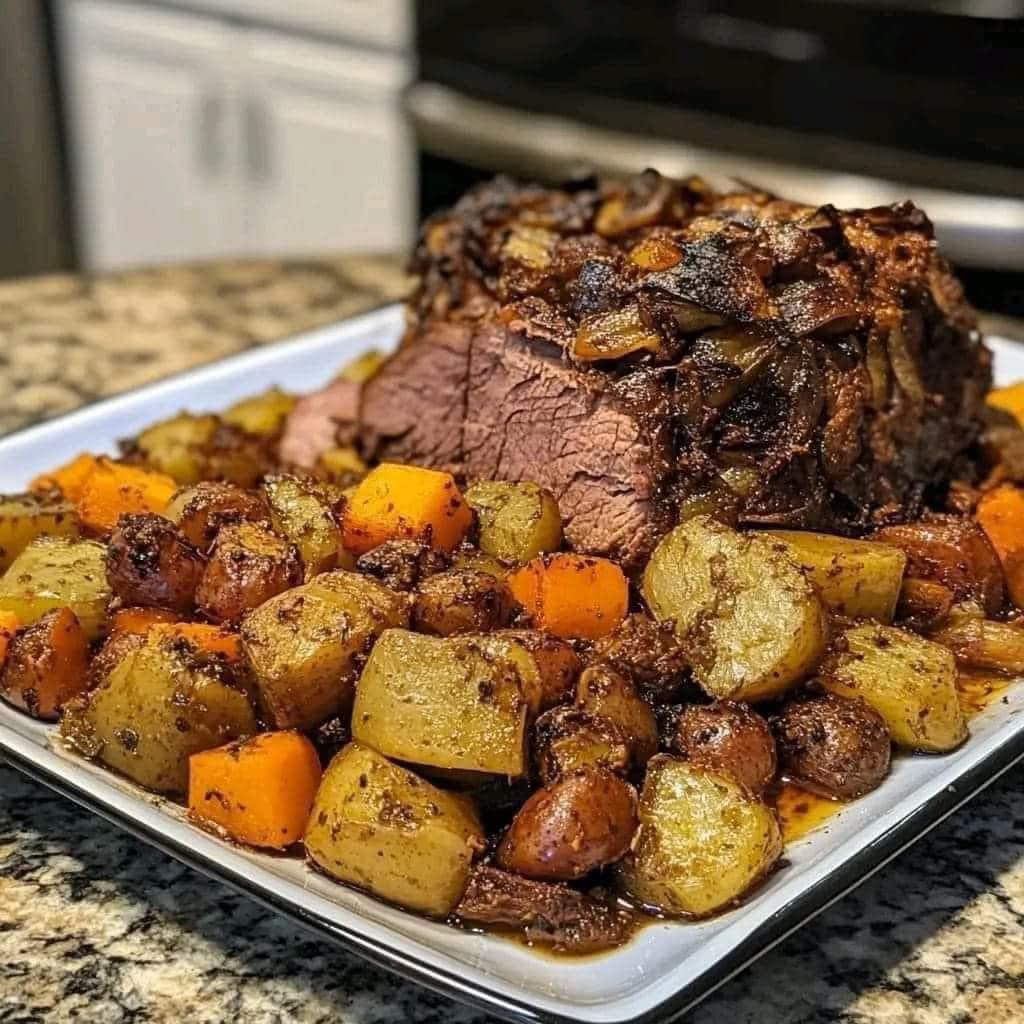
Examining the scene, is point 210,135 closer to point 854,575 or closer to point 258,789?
point 854,575

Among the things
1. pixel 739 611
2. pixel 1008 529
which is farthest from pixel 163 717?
pixel 1008 529

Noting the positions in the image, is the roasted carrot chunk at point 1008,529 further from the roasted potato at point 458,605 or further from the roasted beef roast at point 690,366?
the roasted potato at point 458,605

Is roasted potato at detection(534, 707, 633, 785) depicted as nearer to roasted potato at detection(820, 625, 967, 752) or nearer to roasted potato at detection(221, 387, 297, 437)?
roasted potato at detection(820, 625, 967, 752)

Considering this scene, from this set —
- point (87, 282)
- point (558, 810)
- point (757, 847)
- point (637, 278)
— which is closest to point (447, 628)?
point (558, 810)

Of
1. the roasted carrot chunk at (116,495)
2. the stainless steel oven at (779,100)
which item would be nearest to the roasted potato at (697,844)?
the roasted carrot chunk at (116,495)

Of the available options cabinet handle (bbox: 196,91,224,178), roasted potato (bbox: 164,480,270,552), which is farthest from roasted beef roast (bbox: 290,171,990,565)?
cabinet handle (bbox: 196,91,224,178)

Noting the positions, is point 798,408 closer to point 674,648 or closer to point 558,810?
point 674,648
